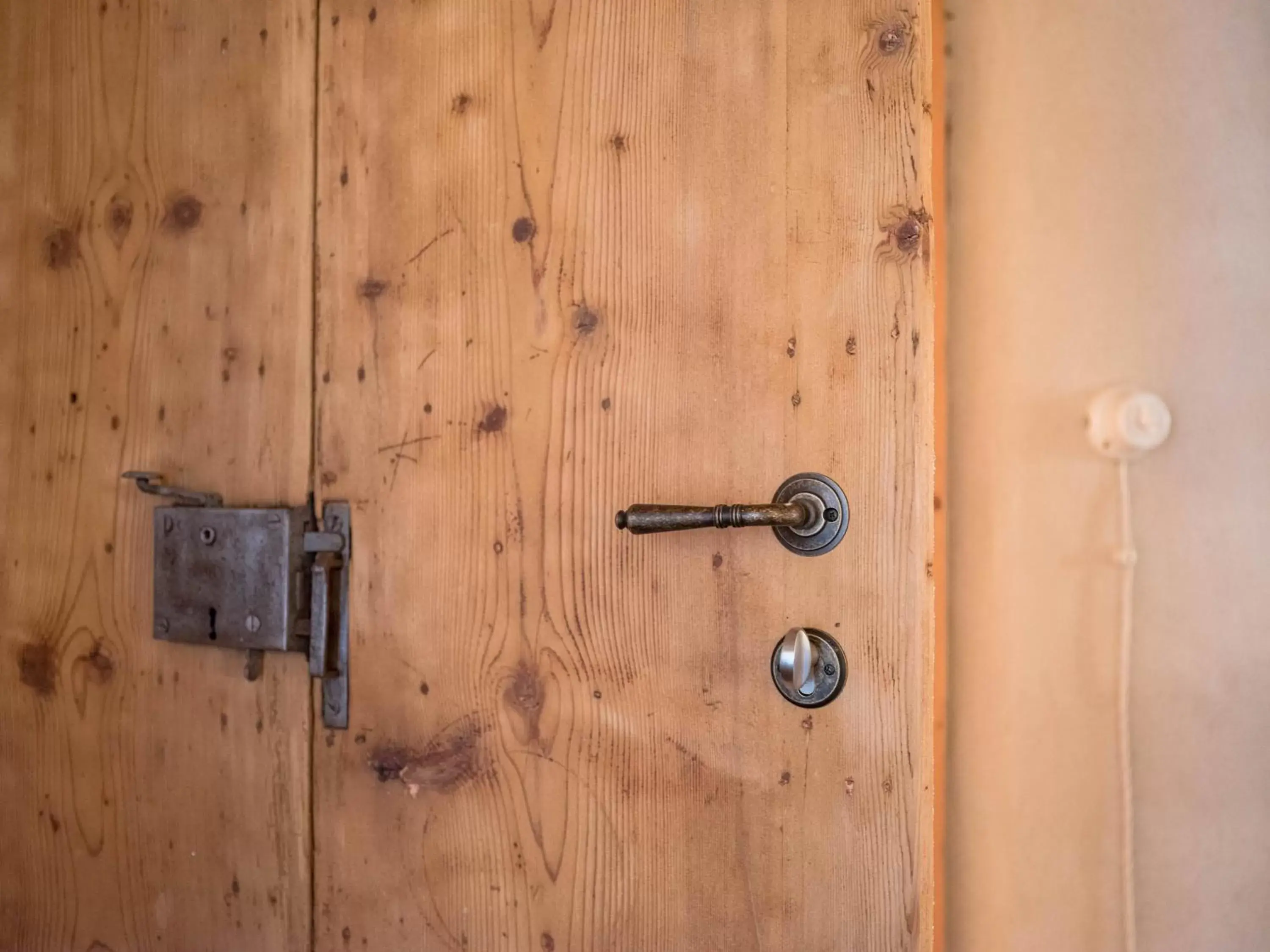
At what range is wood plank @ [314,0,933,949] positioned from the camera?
2.10ft

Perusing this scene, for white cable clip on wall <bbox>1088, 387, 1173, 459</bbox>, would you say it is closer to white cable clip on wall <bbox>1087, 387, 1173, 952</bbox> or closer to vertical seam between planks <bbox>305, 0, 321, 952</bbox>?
white cable clip on wall <bbox>1087, 387, 1173, 952</bbox>

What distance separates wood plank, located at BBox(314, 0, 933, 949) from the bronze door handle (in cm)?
1

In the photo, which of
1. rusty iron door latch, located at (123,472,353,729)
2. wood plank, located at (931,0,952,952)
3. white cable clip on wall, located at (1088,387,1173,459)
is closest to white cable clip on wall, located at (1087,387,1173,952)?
white cable clip on wall, located at (1088,387,1173,459)

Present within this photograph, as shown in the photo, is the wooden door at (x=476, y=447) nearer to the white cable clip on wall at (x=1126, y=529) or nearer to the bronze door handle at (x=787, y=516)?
the bronze door handle at (x=787, y=516)

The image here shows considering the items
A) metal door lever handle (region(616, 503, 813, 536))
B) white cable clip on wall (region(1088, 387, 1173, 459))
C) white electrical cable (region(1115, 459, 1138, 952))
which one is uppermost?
white cable clip on wall (region(1088, 387, 1173, 459))

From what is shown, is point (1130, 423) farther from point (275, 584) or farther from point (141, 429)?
point (141, 429)

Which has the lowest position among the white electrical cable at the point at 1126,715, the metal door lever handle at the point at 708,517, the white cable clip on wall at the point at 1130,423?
the white electrical cable at the point at 1126,715

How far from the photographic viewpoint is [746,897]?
2.21 ft

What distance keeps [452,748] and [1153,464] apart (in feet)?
2.23

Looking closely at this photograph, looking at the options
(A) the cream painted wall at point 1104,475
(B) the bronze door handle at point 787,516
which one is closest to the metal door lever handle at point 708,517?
(B) the bronze door handle at point 787,516

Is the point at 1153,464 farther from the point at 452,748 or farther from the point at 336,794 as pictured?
the point at 336,794

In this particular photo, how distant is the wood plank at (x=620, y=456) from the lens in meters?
0.64

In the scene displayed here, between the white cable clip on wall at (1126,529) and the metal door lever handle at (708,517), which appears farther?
the white cable clip on wall at (1126,529)

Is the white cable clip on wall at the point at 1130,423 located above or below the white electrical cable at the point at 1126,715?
above
